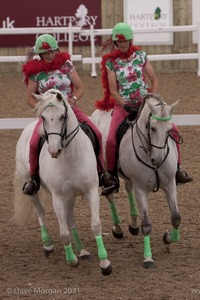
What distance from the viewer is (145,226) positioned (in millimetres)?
8727

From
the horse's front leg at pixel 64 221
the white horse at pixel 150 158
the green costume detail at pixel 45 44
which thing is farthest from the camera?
the green costume detail at pixel 45 44

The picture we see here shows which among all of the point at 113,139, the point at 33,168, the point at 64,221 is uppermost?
the point at 113,139

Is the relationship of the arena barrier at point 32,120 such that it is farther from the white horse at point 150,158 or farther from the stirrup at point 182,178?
the white horse at point 150,158

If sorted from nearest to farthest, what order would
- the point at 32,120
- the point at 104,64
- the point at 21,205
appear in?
the point at 104,64 → the point at 21,205 → the point at 32,120

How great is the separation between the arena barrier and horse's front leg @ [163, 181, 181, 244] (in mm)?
4279

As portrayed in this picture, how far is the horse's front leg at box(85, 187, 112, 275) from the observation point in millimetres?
8202

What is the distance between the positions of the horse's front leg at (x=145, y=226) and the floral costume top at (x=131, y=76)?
3.32ft

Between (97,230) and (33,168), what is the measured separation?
40.5 inches

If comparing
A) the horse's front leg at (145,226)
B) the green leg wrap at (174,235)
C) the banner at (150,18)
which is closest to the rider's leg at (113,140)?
the horse's front leg at (145,226)

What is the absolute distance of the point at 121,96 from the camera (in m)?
9.33

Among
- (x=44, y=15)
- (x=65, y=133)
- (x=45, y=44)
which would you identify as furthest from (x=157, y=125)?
(x=44, y=15)

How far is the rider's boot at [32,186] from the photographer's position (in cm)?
895

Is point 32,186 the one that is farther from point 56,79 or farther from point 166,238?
point 166,238

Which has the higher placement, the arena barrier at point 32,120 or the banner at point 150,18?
the banner at point 150,18
